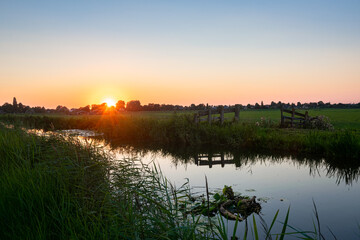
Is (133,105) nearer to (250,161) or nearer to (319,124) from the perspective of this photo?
(319,124)

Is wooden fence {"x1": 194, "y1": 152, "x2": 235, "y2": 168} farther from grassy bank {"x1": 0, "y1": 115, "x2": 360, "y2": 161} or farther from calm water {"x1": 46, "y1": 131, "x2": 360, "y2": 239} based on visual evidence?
grassy bank {"x1": 0, "y1": 115, "x2": 360, "y2": 161}

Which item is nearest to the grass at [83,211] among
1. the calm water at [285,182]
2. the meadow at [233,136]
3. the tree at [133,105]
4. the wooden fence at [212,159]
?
the calm water at [285,182]

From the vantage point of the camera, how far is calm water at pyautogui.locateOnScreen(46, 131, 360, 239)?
7.25 m

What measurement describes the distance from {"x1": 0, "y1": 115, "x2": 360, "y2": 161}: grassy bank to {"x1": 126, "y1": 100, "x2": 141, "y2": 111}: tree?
273ft

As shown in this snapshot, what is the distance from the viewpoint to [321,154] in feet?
48.6

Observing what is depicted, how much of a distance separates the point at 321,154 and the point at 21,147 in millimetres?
14364

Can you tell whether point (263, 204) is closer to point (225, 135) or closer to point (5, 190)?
point (5, 190)

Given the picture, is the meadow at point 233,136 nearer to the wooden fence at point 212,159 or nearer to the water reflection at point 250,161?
the water reflection at point 250,161

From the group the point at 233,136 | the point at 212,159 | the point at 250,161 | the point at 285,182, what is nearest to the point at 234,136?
the point at 233,136

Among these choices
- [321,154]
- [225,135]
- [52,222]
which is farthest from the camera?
[225,135]

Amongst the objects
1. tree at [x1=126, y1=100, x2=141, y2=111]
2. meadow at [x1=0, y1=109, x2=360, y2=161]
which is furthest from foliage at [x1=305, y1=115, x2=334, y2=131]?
tree at [x1=126, y1=100, x2=141, y2=111]

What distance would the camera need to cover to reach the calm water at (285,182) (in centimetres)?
725

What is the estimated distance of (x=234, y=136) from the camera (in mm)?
19203

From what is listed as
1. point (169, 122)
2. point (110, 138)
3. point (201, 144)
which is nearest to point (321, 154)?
point (201, 144)
